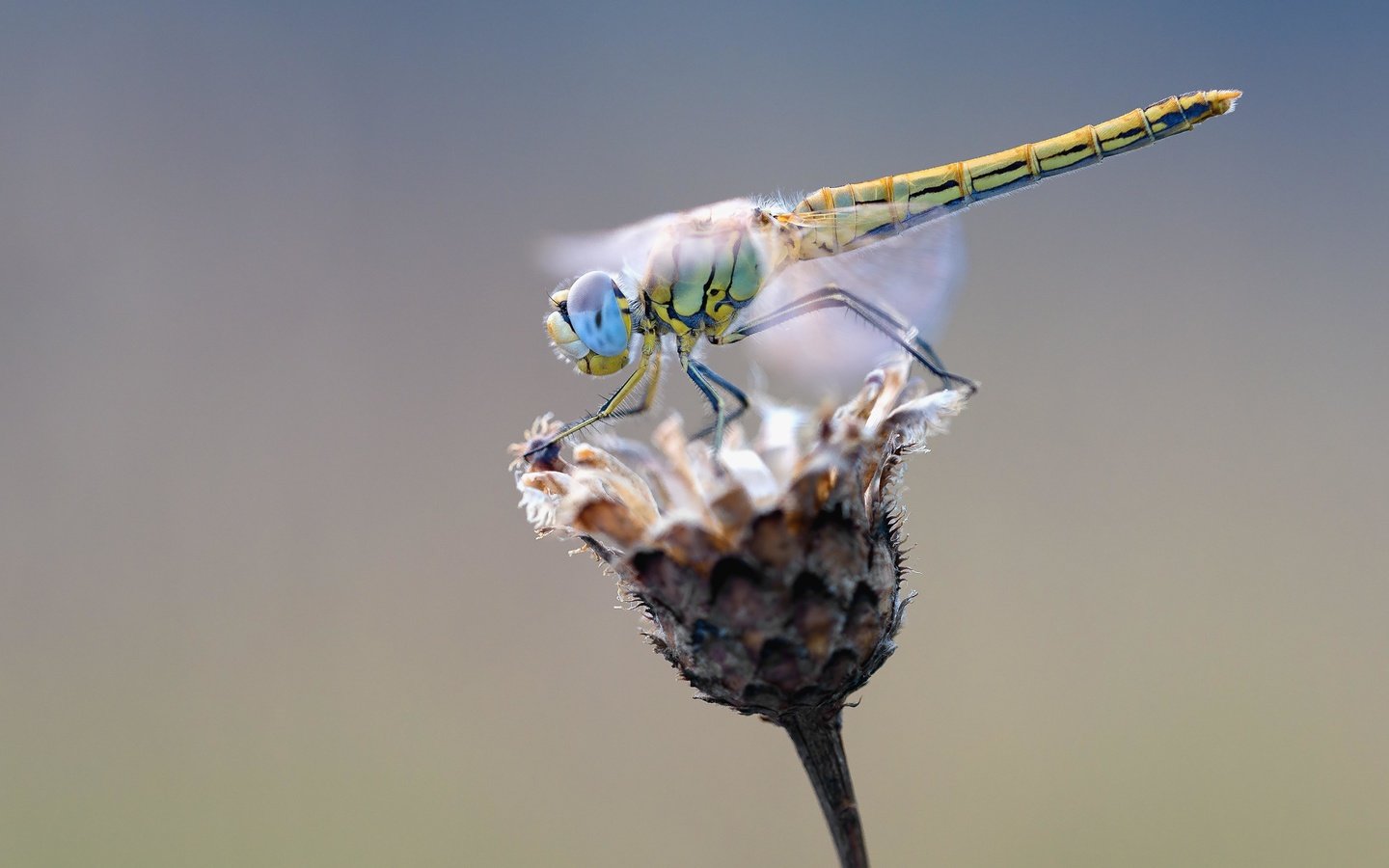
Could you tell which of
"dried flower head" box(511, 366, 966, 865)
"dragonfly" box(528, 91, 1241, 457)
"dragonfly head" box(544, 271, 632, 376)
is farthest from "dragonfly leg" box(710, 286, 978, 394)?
"dried flower head" box(511, 366, 966, 865)

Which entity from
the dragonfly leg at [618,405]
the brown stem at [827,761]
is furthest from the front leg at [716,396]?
the brown stem at [827,761]

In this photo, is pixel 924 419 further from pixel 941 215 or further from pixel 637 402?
pixel 941 215

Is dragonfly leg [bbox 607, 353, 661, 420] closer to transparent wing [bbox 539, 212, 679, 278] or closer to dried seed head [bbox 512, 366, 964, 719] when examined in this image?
transparent wing [bbox 539, 212, 679, 278]

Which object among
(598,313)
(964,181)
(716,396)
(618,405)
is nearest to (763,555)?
(716,396)

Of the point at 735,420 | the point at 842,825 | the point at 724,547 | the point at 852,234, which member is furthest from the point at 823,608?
the point at 852,234

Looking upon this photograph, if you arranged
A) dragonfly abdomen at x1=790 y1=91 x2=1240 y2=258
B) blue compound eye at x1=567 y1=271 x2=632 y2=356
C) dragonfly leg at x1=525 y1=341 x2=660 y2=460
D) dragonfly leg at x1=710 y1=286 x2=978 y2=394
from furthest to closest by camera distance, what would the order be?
dragonfly abdomen at x1=790 y1=91 x2=1240 y2=258 < blue compound eye at x1=567 y1=271 x2=632 y2=356 < dragonfly leg at x1=710 y1=286 x2=978 y2=394 < dragonfly leg at x1=525 y1=341 x2=660 y2=460

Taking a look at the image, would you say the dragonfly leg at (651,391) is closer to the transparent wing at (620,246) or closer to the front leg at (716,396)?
the front leg at (716,396)
